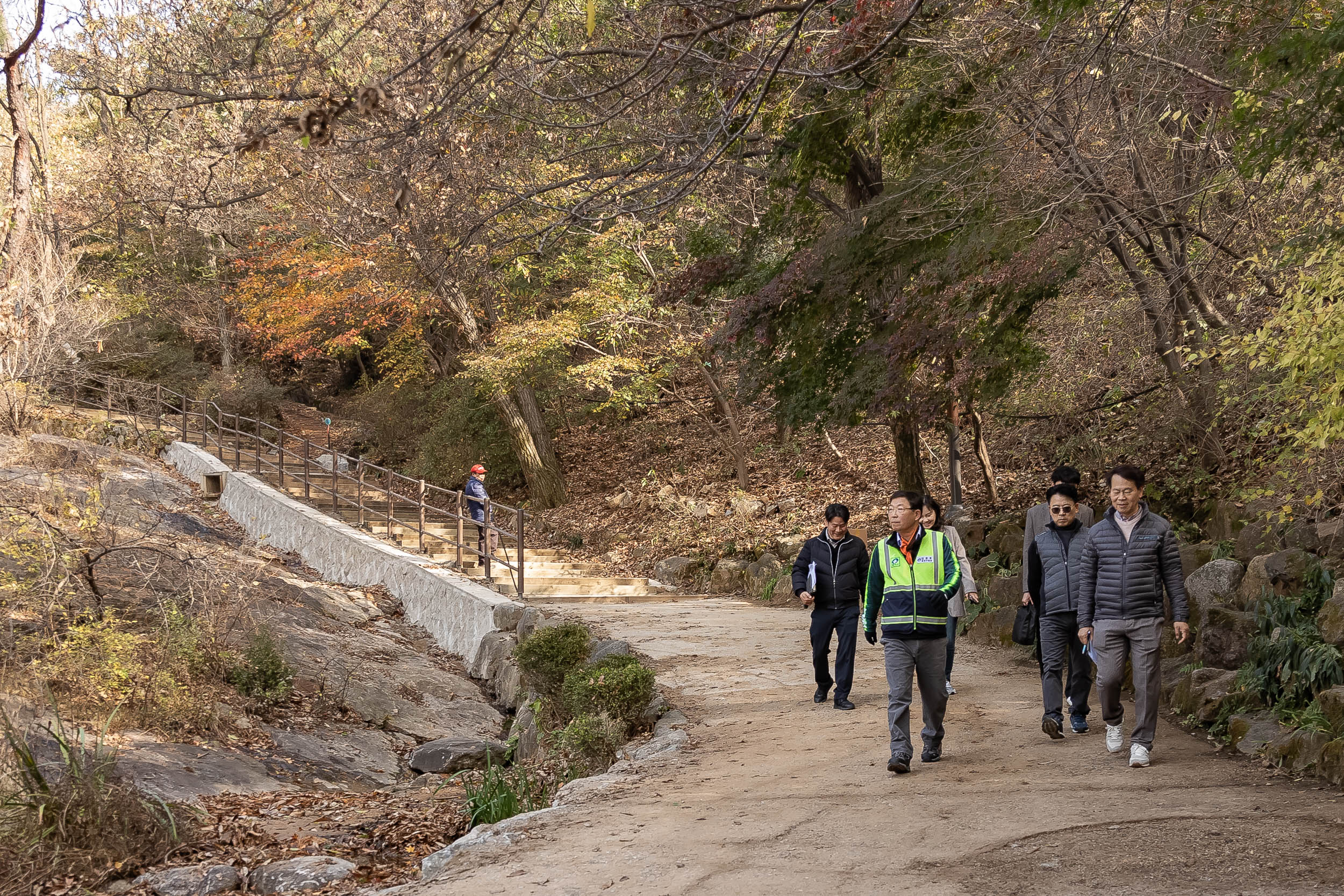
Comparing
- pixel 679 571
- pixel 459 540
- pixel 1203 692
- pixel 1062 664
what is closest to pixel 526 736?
pixel 1062 664

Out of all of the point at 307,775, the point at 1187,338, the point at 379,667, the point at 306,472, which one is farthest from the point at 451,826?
the point at 306,472

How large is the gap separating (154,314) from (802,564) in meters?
26.1

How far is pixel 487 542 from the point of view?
14.5m

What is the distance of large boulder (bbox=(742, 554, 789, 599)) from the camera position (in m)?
15.4

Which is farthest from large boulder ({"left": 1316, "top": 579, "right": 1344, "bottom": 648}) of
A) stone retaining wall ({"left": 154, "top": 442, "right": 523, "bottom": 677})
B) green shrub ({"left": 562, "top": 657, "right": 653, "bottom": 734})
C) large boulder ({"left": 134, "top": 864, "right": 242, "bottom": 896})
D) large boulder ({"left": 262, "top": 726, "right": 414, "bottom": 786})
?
stone retaining wall ({"left": 154, "top": 442, "right": 523, "bottom": 677})

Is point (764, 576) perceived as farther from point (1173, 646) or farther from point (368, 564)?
point (1173, 646)

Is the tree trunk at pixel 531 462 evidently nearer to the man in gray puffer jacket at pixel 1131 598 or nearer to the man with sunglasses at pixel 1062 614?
the man with sunglasses at pixel 1062 614

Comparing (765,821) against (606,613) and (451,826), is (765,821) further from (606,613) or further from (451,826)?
(606,613)

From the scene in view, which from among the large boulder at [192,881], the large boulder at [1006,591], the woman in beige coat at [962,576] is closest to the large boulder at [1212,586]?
the woman in beige coat at [962,576]

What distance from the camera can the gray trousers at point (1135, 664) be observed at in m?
5.86

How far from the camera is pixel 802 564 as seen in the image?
8.20 meters

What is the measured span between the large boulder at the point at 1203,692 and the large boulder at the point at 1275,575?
66cm

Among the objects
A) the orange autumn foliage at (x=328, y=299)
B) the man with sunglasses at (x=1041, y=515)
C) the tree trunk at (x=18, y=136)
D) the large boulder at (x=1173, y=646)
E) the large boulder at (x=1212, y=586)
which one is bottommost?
the large boulder at (x=1173, y=646)

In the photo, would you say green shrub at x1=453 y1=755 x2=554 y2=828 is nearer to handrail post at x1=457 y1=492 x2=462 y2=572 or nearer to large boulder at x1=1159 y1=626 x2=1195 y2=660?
large boulder at x1=1159 y1=626 x2=1195 y2=660
